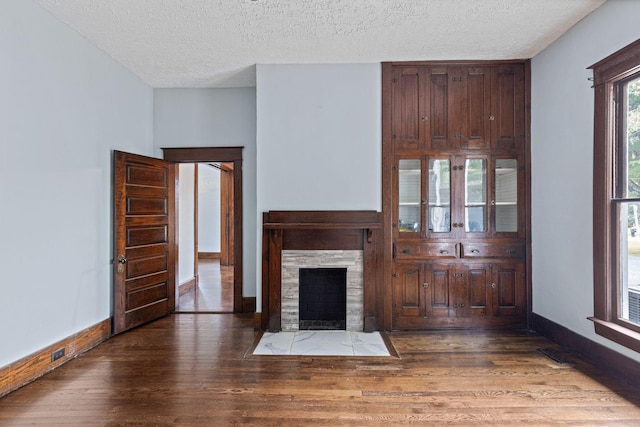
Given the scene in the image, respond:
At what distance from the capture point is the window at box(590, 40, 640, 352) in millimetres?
2674

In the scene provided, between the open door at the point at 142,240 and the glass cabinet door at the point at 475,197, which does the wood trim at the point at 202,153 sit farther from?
the glass cabinet door at the point at 475,197

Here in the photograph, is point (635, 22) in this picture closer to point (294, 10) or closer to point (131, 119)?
point (294, 10)

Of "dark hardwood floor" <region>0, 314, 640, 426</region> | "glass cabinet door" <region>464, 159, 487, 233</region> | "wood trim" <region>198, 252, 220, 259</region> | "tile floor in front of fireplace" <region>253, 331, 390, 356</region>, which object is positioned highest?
"glass cabinet door" <region>464, 159, 487, 233</region>

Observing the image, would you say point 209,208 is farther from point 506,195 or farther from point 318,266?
point 506,195

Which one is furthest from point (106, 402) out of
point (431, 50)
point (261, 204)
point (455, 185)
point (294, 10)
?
point (431, 50)

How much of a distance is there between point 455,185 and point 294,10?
2421 millimetres

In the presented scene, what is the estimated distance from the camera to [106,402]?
2.43 meters

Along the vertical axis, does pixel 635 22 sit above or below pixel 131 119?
above

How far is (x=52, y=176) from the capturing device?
2.94m

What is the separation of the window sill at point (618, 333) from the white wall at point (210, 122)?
3.66 meters

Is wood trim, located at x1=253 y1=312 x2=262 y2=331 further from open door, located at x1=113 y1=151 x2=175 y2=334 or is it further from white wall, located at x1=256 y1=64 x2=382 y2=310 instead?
open door, located at x1=113 y1=151 x2=175 y2=334

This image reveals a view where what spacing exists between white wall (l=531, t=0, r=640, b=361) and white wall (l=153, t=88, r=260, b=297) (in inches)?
133

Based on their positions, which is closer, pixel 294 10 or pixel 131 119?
pixel 294 10

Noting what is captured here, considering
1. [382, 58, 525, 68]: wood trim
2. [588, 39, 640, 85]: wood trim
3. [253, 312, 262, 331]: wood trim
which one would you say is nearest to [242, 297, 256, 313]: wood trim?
[253, 312, 262, 331]: wood trim
